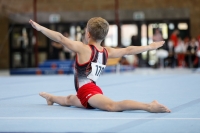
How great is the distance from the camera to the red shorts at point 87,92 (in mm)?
5293

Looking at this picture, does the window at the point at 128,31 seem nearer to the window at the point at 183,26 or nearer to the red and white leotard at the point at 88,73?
the window at the point at 183,26

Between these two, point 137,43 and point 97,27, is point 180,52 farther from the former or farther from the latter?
point 97,27

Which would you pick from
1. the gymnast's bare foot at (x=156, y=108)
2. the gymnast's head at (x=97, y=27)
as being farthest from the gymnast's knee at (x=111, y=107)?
the gymnast's head at (x=97, y=27)

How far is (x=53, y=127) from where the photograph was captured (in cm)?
414

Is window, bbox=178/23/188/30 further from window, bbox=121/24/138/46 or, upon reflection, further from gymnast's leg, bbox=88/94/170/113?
gymnast's leg, bbox=88/94/170/113

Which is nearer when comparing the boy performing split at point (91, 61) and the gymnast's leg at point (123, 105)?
the gymnast's leg at point (123, 105)

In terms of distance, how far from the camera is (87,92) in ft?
17.4

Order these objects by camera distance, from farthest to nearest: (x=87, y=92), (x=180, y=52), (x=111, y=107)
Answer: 1. (x=180, y=52)
2. (x=87, y=92)
3. (x=111, y=107)

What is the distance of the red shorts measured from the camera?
17.4 feet

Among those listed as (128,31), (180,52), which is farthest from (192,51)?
(128,31)

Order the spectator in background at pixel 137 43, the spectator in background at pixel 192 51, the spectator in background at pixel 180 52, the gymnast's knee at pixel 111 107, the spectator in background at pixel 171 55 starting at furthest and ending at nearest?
the spectator in background at pixel 137 43
the spectator in background at pixel 171 55
the spectator in background at pixel 180 52
the spectator in background at pixel 192 51
the gymnast's knee at pixel 111 107

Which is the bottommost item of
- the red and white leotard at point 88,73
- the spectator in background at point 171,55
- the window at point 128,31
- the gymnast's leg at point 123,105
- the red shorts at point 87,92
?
the spectator in background at point 171,55

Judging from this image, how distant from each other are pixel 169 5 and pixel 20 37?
790cm

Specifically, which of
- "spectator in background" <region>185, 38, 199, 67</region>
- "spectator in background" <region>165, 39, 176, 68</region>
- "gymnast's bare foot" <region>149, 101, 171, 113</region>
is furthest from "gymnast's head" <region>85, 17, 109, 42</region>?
"spectator in background" <region>165, 39, 176, 68</region>
